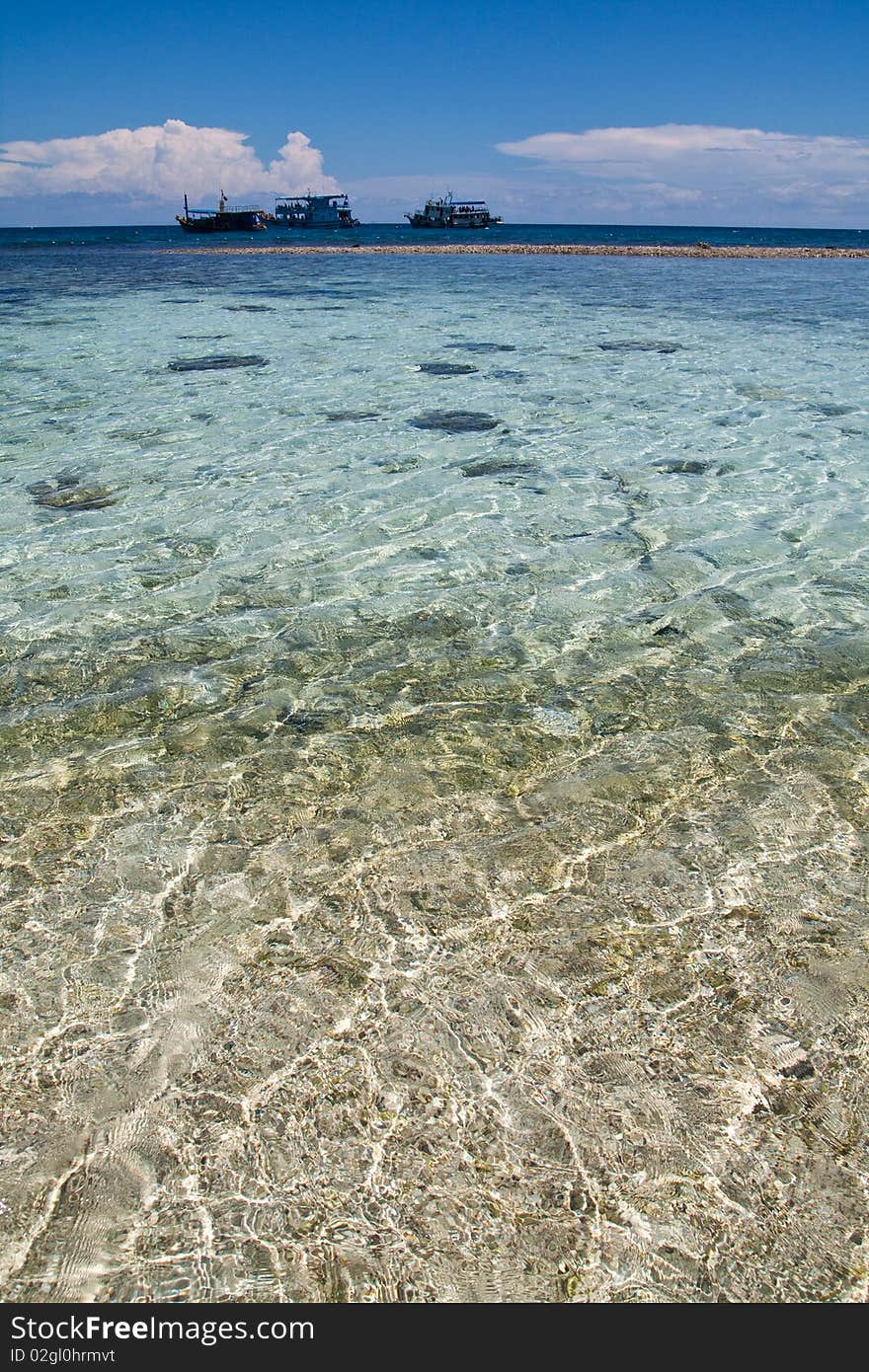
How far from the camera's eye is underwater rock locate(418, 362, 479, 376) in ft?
56.9

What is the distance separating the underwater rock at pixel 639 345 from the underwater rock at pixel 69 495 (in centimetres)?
1405

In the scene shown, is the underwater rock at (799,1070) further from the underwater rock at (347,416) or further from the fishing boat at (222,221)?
the fishing boat at (222,221)

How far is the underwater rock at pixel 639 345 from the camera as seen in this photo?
2061 cm

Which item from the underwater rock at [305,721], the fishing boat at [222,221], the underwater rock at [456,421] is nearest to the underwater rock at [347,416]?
the underwater rock at [456,421]

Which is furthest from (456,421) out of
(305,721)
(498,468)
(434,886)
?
(434,886)

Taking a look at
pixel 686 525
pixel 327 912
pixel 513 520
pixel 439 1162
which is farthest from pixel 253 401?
pixel 439 1162

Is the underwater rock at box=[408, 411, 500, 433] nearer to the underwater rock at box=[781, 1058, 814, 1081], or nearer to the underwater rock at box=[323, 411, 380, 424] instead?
the underwater rock at box=[323, 411, 380, 424]

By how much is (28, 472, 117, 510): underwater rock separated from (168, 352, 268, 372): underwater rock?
810 centimetres

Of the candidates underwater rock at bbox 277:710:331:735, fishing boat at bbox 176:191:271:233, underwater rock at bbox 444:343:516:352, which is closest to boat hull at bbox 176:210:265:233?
fishing boat at bbox 176:191:271:233

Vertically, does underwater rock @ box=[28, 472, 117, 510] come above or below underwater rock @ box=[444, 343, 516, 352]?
below

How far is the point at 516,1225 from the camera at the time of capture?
271 centimetres

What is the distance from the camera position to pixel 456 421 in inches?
535

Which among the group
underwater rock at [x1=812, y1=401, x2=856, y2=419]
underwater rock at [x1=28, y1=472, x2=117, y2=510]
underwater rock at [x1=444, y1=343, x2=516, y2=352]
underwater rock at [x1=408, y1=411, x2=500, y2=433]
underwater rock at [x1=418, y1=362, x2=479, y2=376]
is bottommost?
underwater rock at [x1=28, y1=472, x2=117, y2=510]
